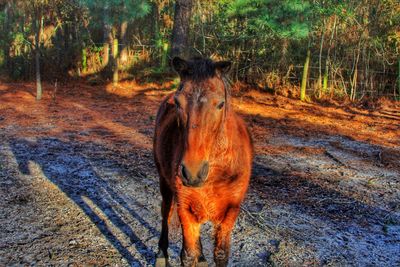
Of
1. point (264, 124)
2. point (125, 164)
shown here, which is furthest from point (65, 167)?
point (264, 124)

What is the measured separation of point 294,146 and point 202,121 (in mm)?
5843

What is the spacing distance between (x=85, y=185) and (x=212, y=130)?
11.9 ft

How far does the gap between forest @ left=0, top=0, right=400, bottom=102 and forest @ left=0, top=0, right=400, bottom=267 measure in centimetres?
5

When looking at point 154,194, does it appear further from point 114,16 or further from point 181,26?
point 114,16

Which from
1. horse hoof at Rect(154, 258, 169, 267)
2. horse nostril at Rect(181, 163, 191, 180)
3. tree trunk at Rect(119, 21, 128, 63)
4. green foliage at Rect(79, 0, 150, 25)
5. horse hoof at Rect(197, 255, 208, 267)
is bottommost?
horse hoof at Rect(154, 258, 169, 267)

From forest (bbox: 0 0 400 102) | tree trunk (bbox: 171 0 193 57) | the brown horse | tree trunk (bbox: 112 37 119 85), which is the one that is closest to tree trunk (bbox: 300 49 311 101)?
forest (bbox: 0 0 400 102)

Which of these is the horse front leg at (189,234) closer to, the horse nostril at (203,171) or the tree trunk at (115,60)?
A: the horse nostril at (203,171)

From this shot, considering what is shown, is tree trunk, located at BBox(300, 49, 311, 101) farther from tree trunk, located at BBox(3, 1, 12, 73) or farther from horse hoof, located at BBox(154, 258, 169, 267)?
tree trunk, located at BBox(3, 1, 12, 73)

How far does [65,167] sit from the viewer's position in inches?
239

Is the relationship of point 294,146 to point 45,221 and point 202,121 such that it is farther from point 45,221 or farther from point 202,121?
point 202,121

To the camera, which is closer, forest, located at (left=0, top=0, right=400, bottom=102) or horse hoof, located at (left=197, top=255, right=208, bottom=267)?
horse hoof, located at (left=197, top=255, right=208, bottom=267)

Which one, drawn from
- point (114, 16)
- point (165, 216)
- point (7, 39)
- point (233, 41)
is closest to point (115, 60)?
point (114, 16)

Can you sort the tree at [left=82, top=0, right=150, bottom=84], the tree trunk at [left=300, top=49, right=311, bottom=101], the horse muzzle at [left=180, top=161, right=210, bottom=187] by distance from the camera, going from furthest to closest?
the tree trunk at [left=300, top=49, right=311, bottom=101], the tree at [left=82, top=0, right=150, bottom=84], the horse muzzle at [left=180, top=161, right=210, bottom=187]

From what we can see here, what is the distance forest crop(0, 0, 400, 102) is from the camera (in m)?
12.0
